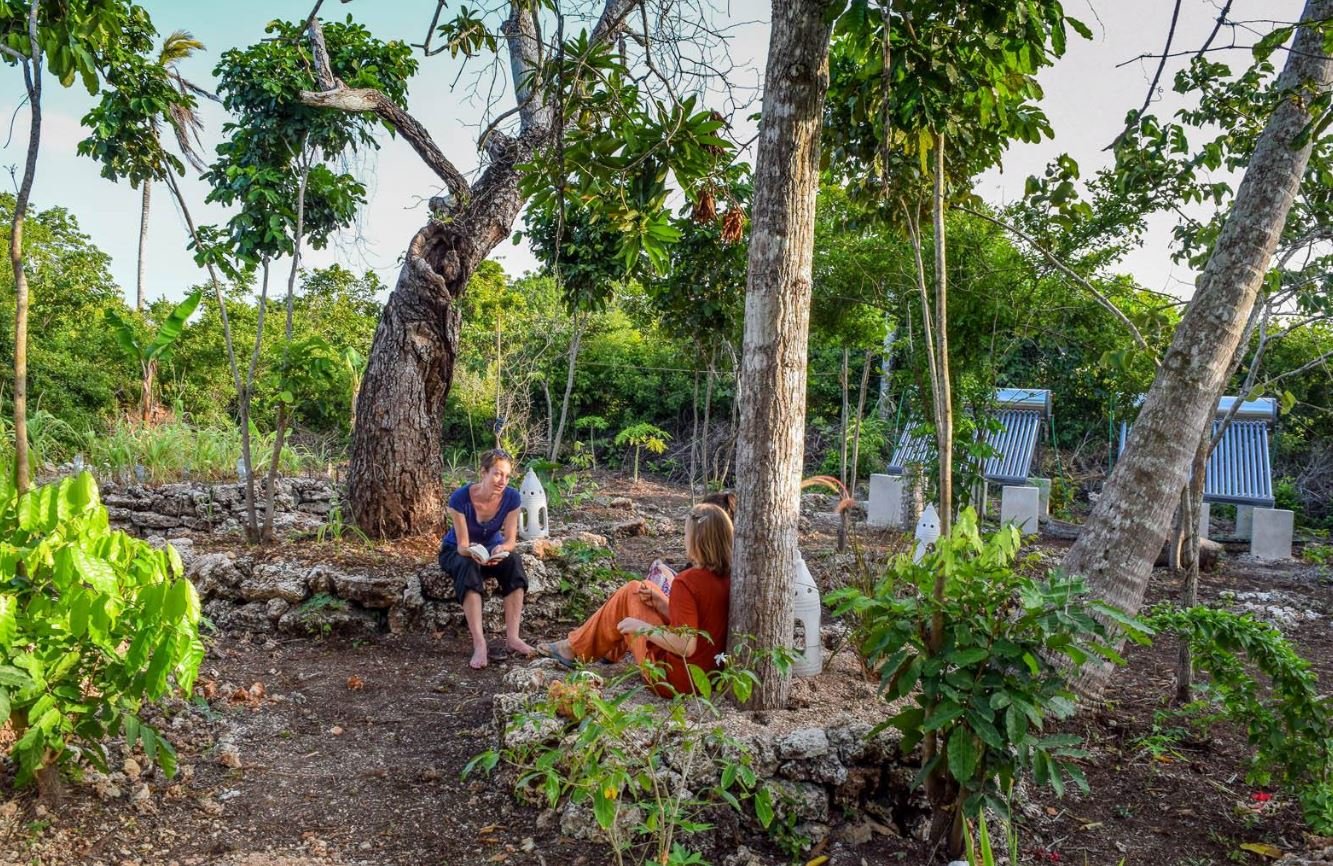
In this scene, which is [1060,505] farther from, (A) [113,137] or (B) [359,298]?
(B) [359,298]

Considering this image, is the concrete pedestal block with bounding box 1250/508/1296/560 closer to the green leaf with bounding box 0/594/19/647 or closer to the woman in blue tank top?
the woman in blue tank top

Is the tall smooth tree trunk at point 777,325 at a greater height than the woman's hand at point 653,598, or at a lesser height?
greater

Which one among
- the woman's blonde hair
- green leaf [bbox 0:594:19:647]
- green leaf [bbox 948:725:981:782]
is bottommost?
green leaf [bbox 948:725:981:782]

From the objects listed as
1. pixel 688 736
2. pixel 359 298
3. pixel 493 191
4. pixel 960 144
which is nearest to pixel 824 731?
pixel 688 736

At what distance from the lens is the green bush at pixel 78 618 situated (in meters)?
2.22

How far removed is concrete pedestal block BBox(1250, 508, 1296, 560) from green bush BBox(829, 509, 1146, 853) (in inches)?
278

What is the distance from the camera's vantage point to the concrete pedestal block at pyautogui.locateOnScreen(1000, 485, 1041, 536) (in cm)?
829

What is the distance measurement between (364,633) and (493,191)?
3.20 meters

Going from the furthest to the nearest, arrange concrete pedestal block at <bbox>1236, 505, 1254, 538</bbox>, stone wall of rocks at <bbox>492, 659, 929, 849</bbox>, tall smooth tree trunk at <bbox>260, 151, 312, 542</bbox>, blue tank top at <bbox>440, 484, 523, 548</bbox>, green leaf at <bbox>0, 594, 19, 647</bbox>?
1. concrete pedestal block at <bbox>1236, 505, 1254, 538</bbox>
2. tall smooth tree trunk at <bbox>260, 151, 312, 542</bbox>
3. blue tank top at <bbox>440, 484, 523, 548</bbox>
4. stone wall of rocks at <bbox>492, 659, 929, 849</bbox>
5. green leaf at <bbox>0, 594, 19, 647</bbox>

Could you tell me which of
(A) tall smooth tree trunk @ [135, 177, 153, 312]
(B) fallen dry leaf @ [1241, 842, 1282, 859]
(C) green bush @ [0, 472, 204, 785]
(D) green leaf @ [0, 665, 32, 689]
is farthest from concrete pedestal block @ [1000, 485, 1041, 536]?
(A) tall smooth tree trunk @ [135, 177, 153, 312]

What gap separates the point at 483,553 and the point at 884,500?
5.59m

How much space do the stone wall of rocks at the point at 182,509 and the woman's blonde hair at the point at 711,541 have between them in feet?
13.9

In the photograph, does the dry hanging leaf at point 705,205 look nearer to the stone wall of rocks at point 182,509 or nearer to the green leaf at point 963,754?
the green leaf at point 963,754

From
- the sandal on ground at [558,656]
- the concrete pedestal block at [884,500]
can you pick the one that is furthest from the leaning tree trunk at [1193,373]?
the concrete pedestal block at [884,500]
